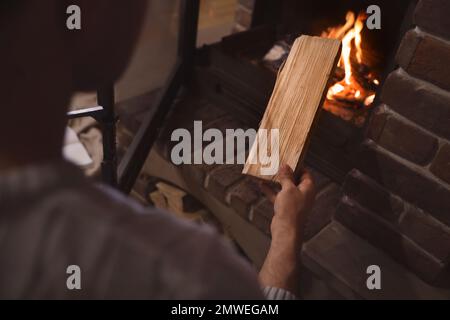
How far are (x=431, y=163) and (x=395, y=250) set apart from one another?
31 cm

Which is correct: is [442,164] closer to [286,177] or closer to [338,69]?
[286,177]

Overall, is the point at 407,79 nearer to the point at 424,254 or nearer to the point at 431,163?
the point at 431,163

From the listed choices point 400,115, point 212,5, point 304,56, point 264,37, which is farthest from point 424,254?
point 212,5

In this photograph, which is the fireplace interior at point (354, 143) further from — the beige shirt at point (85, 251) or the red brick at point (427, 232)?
the beige shirt at point (85, 251)

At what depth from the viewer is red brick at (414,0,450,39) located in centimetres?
97

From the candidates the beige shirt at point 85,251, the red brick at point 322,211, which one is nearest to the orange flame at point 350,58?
the red brick at point 322,211

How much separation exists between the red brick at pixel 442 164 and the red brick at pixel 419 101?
0.04m

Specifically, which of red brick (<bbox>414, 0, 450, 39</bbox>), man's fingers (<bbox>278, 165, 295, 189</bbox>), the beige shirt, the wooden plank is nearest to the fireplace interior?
red brick (<bbox>414, 0, 450, 39</bbox>)

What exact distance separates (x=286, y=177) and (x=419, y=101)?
0.39 m

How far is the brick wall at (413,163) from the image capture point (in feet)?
3.36

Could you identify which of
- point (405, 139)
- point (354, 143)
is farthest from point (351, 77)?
point (405, 139)

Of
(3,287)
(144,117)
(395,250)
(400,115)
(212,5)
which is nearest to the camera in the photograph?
(3,287)

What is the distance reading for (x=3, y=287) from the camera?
0.47 meters
